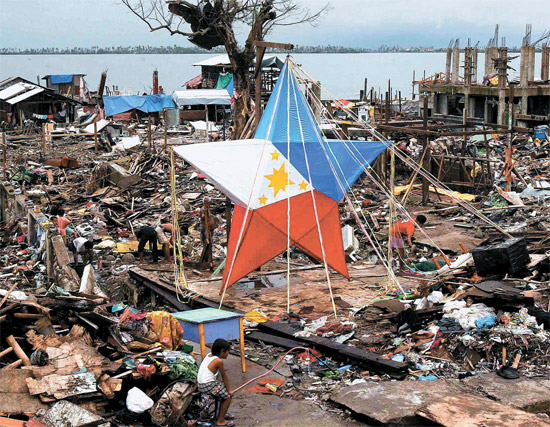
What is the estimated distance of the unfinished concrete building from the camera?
33.2m

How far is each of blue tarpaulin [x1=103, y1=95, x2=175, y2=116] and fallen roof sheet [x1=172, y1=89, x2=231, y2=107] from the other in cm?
60

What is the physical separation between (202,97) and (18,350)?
34.6 m

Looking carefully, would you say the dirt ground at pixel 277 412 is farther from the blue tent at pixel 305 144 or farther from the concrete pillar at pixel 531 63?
the concrete pillar at pixel 531 63

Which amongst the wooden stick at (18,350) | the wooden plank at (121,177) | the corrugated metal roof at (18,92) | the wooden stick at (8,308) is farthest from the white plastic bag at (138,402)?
the corrugated metal roof at (18,92)

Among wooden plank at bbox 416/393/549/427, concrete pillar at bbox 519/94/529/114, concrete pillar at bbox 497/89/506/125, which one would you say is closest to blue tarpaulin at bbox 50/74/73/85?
concrete pillar at bbox 497/89/506/125

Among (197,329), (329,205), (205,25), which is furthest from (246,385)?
(205,25)

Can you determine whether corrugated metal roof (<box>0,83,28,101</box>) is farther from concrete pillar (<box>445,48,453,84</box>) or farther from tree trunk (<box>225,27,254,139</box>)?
concrete pillar (<box>445,48,453,84</box>)

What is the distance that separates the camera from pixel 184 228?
1711cm

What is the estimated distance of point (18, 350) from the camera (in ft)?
23.6

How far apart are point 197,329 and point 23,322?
6.27ft

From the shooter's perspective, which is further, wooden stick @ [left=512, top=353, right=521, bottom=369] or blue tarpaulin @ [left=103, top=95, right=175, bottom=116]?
blue tarpaulin @ [left=103, top=95, right=175, bottom=116]

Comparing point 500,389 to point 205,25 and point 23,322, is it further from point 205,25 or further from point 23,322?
point 205,25

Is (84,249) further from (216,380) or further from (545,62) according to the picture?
(545,62)

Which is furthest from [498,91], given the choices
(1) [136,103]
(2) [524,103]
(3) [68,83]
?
(3) [68,83]
